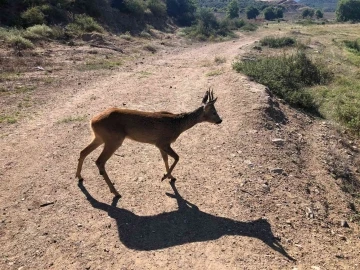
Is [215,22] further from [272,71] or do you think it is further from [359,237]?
[359,237]

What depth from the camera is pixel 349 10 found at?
3243 inches

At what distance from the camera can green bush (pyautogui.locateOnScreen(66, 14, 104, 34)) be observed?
26.1m

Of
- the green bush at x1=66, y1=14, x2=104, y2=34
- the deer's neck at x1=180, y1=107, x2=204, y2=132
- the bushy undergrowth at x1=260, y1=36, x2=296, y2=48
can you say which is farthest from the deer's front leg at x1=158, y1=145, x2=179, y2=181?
the bushy undergrowth at x1=260, y1=36, x2=296, y2=48

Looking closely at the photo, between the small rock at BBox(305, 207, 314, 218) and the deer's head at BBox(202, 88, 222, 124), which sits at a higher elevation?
the deer's head at BBox(202, 88, 222, 124)

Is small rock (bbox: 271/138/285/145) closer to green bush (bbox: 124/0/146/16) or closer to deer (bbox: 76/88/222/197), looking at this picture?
deer (bbox: 76/88/222/197)

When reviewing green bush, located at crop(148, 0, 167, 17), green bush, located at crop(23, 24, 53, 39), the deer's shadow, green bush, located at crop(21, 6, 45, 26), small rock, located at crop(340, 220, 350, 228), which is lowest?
green bush, located at crop(148, 0, 167, 17)

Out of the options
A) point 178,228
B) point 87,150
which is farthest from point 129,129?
point 178,228

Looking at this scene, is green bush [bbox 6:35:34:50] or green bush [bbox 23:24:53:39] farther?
green bush [bbox 23:24:53:39]

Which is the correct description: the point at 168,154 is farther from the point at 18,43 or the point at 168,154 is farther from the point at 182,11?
the point at 182,11

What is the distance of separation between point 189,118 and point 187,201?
1.78 metres

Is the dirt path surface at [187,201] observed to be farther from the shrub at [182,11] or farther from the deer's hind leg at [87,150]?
the shrub at [182,11]

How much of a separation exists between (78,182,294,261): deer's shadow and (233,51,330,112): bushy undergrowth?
7.66 metres

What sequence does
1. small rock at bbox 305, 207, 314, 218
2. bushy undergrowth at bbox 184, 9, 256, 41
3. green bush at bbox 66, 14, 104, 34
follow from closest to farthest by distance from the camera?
1. small rock at bbox 305, 207, 314, 218
2. green bush at bbox 66, 14, 104, 34
3. bushy undergrowth at bbox 184, 9, 256, 41

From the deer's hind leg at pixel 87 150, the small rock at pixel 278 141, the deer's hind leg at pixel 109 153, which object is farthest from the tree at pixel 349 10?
the deer's hind leg at pixel 109 153
